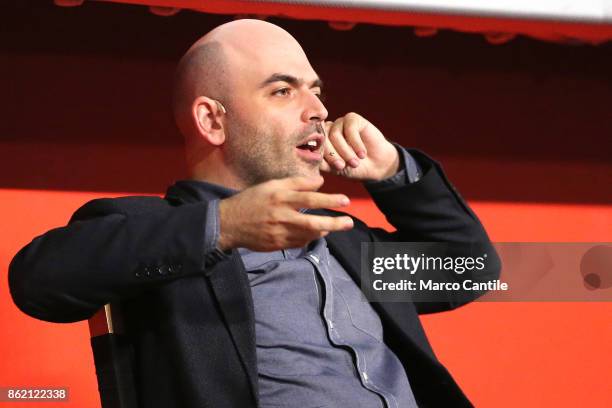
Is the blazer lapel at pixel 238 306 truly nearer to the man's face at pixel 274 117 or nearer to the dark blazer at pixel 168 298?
the dark blazer at pixel 168 298

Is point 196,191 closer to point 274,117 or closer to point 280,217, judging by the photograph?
point 274,117

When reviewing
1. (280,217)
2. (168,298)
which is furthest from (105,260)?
(280,217)

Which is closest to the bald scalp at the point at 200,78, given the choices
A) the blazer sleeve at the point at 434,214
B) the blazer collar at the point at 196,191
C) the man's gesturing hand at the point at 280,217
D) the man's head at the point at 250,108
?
the man's head at the point at 250,108

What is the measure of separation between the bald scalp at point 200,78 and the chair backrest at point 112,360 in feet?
1.17

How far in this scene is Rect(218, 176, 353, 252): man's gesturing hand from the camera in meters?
1.03

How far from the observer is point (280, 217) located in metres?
1.04

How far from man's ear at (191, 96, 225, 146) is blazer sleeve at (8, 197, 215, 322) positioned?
26cm

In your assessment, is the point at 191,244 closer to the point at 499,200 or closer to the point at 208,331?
the point at 208,331

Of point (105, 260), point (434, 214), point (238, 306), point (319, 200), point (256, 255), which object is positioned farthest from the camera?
point (434, 214)

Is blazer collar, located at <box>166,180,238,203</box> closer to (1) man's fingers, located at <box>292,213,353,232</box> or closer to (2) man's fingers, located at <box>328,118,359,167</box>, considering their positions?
(2) man's fingers, located at <box>328,118,359,167</box>

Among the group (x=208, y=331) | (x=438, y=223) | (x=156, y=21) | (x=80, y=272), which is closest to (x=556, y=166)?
Result: (x=438, y=223)

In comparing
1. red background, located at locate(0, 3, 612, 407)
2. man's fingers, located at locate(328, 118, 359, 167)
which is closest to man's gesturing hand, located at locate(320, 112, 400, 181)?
man's fingers, located at locate(328, 118, 359, 167)

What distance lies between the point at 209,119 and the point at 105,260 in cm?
37

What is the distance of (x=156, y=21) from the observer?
1937mm
